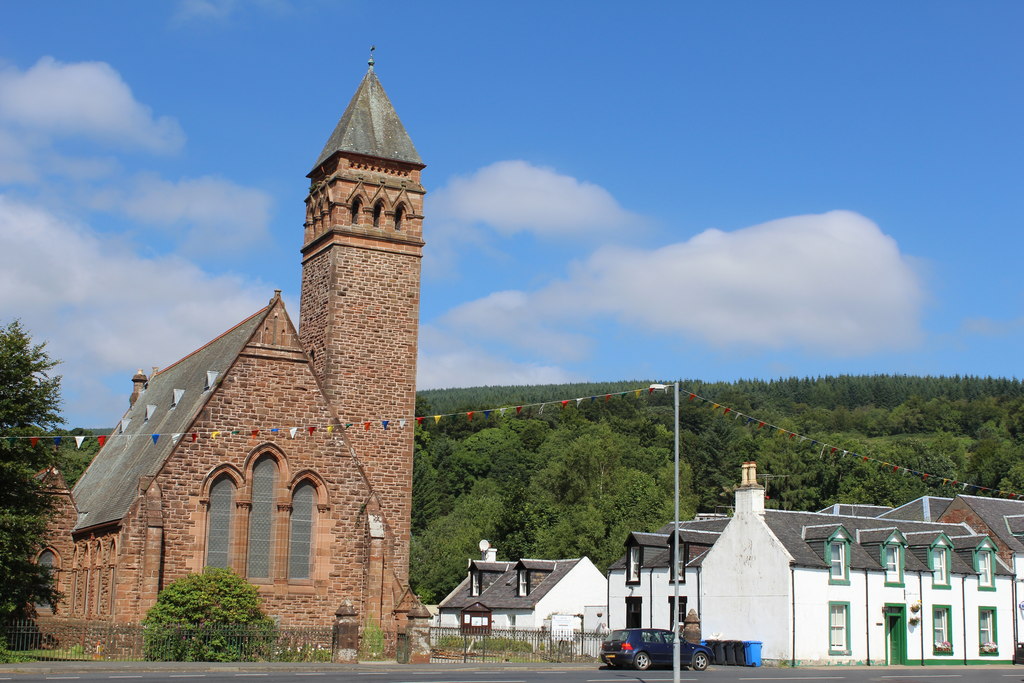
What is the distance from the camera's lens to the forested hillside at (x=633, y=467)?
82.6m

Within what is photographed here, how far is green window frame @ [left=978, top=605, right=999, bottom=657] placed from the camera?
4688 centimetres

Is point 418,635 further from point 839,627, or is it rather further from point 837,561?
point 837,561

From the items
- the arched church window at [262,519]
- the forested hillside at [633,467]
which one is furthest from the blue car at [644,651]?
the forested hillside at [633,467]

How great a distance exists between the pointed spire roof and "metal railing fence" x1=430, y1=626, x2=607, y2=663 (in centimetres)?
1958

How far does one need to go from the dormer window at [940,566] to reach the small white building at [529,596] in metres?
17.2

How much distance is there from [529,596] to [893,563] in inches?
853

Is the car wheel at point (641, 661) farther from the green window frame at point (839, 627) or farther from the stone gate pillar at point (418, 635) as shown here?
the green window frame at point (839, 627)

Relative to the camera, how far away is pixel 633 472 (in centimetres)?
9888

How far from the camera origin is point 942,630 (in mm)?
45781

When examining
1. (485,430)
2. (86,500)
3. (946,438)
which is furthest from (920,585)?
(485,430)

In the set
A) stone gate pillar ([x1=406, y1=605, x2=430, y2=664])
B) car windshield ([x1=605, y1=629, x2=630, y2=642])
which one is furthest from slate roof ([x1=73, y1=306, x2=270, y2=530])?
car windshield ([x1=605, y1=629, x2=630, y2=642])

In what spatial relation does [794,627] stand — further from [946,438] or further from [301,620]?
[946,438]

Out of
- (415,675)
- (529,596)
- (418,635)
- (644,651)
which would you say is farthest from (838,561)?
(415,675)

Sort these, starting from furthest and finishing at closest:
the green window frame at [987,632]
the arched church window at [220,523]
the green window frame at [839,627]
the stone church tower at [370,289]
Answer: the green window frame at [987,632] < the green window frame at [839,627] < the stone church tower at [370,289] < the arched church window at [220,523]
